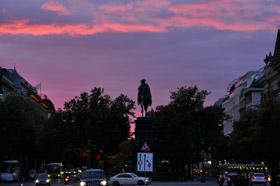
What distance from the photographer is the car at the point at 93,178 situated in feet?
157

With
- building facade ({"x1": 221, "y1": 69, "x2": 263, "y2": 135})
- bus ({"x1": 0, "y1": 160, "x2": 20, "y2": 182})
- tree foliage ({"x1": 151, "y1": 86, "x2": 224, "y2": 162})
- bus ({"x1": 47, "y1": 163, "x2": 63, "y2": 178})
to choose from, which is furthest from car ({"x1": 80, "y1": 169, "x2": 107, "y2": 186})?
building facade ({"x1": 221, "y1": 69, "x2": 263, "y2": 135})

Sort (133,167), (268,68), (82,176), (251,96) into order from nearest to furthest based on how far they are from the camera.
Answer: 1. (82,176)
2. (133,167)
3. (268,68)
4. (251,96)

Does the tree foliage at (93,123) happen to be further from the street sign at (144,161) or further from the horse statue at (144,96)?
the street sign at (144,161)

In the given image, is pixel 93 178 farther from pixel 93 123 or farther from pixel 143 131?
pixel 93 123

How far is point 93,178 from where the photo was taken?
48531 mm

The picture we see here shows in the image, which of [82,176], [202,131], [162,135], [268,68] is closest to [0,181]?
[162,135]

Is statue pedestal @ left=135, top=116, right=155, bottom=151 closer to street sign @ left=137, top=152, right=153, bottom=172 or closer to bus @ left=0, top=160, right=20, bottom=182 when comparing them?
street sign @ left=137, top=152, right=153, bottom=172

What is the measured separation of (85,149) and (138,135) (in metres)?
31.6

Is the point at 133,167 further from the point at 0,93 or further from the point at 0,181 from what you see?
the point at 0,93

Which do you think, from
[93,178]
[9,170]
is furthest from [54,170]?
[93,178]

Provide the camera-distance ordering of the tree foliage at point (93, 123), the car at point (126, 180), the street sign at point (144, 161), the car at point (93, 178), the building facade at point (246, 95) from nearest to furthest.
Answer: the street sign at point (144, 161)
the car at point (93, 178)
the car at point (126, 180)
the tree foliage at point (93, 123)
the building facade at point (246, 95)

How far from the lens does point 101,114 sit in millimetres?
95500

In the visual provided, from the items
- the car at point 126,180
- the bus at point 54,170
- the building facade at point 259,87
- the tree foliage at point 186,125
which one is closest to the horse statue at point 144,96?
the car at point 126,180

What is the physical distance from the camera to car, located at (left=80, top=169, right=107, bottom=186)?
47875mm
